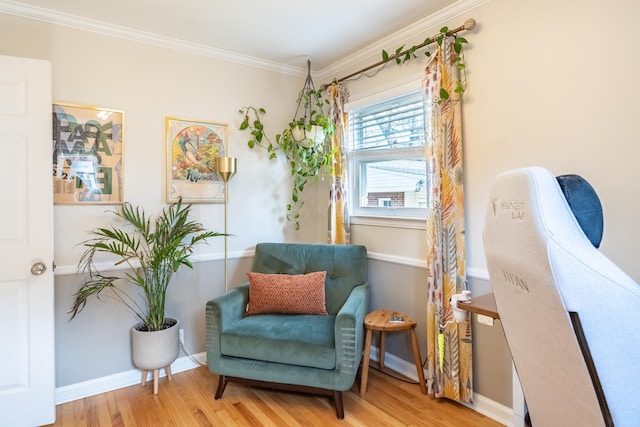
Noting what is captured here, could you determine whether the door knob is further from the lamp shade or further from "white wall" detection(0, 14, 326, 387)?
the lamp shade

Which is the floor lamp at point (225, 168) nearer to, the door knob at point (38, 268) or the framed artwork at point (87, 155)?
the framed artwork at point (87, 155)

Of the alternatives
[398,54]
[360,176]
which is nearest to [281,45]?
[398,54]

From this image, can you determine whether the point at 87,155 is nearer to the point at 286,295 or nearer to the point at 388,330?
the point at 286,295

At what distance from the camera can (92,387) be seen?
7.71 feet

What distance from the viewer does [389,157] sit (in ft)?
9.11

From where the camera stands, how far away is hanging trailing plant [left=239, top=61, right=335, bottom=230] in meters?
2.94

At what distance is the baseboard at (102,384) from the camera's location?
227 cm

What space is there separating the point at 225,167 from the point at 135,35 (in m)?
1.07

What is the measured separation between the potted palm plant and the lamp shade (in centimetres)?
36

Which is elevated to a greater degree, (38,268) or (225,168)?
(225,168)

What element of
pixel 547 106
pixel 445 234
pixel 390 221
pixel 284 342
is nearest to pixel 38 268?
pixel 284 342

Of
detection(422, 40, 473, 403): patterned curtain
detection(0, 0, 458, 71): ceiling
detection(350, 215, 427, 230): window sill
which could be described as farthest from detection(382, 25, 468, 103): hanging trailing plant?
detection(350, 215, 427, 230): window sill

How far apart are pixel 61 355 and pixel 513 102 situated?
10.1 ft

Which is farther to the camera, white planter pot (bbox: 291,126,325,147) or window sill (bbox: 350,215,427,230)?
white planter pot (bbox: 291,126,325,147)
